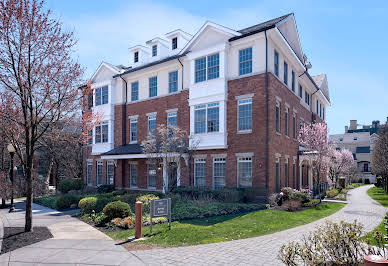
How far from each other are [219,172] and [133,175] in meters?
9.14

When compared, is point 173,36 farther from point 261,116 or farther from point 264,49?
point 261,116

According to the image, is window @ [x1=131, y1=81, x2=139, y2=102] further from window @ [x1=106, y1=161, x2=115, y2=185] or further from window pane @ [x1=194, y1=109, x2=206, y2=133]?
window pane @ [x1=194, y1=109, x2=206, y2=133]

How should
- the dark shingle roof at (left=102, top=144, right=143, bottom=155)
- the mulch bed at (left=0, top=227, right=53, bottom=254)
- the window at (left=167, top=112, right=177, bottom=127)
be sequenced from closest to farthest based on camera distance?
the mulch bed at (left=0, top=227, right=53, bottom=254) → the window at (left=167, top=112, right=177, bottom=127) → the dark shingle roof at (left=102, top=144, right=143, bottom=155)

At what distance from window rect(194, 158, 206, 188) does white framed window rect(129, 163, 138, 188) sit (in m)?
6.82

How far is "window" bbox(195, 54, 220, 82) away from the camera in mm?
19812

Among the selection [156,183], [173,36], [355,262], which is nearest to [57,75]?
[355,262]

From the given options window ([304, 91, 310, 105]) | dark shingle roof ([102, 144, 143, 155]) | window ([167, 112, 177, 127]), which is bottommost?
dark shingle roof ([102, 144, 143, 155])

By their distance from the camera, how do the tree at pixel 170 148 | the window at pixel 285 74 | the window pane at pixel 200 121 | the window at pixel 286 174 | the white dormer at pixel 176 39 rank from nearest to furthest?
the tree at pixel 170 148 < the window pane at pixel 200 121 < the window at pixel 286 174 < the window at pixel 285 74 < the white dormer at pixel 176 39

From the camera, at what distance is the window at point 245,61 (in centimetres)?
1884

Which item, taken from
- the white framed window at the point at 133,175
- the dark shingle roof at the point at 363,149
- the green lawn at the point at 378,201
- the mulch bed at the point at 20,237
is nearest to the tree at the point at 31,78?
the mulch bed at the point at 20,237

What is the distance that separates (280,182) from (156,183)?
31.0ft

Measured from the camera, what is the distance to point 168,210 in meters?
10.4

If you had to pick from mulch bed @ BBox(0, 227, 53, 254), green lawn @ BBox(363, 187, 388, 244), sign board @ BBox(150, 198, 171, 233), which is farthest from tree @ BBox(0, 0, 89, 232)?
green lawn @ BBox(363, 187, 388, 244)

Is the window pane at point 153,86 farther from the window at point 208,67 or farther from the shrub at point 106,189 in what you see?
the shrub at point 106,189
